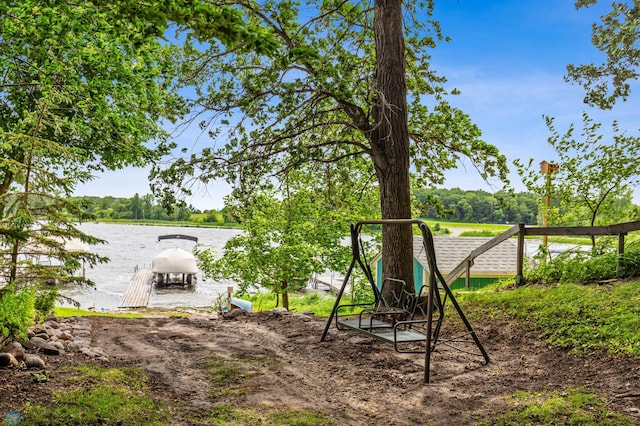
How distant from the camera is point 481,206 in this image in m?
16.3

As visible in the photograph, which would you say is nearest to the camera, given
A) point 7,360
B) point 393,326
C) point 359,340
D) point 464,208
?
point 7,360

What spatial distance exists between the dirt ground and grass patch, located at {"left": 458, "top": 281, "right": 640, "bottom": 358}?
23 centimetres

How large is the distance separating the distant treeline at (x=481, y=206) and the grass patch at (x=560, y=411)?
6.04 metres

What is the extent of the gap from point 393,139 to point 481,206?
29.8 ft

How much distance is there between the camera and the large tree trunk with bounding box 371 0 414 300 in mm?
8211

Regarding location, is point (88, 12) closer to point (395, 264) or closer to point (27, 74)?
point (27, 74)

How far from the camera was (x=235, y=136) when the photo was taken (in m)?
8.58

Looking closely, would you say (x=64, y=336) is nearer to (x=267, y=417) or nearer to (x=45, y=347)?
(x=45, y=347)

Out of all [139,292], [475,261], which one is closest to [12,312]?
[475,261]

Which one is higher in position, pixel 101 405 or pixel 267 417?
pixel 101 405

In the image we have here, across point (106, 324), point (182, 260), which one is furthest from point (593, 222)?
point (182, 260)

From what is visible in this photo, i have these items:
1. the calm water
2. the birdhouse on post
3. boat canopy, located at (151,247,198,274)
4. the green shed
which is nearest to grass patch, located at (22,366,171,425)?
the birdhouse on post

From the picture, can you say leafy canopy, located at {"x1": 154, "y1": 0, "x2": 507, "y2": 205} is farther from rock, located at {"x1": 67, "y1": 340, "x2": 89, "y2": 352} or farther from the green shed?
the green shed

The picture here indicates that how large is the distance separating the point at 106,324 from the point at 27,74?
664 centimetres
